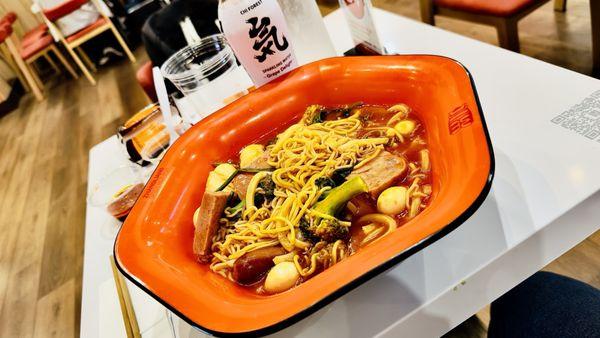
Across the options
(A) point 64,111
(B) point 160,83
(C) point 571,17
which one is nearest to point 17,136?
(A) point 64,111

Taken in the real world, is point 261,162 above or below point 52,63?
above

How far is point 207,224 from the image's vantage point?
0.97 m

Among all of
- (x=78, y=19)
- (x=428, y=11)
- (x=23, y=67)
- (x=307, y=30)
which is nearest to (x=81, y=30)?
(x=78, y=19)

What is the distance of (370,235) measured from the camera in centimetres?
84

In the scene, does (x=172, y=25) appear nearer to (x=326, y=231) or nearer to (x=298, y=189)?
(x=298, y=189)

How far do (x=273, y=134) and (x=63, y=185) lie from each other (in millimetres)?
3870

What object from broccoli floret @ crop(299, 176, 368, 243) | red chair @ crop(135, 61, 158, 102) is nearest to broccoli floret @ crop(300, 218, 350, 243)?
broccoli floret @ crop(299, 176, 368, 243)

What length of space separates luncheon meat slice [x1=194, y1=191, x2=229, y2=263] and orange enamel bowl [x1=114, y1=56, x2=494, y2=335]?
0.10ft

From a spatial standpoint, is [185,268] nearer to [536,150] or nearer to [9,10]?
[536,150]

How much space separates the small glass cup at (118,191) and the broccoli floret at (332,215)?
0.78 m

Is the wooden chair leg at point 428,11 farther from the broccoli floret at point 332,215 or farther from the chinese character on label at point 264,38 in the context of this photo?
the broccoli floret at point 332,215

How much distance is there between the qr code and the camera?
3.05ft

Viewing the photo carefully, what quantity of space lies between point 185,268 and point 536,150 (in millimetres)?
829

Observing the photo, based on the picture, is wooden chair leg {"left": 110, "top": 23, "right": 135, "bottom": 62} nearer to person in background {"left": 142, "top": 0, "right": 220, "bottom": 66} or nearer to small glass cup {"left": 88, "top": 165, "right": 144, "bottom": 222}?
person in background {"left": 142, "top": 0, "right": 220, "bottom": 66}
